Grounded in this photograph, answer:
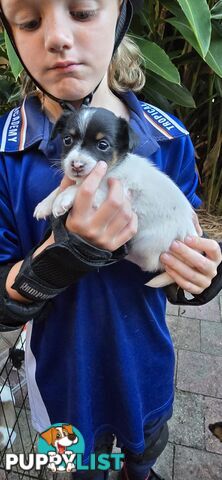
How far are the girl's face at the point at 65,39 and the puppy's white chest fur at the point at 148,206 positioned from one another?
0.66 feet

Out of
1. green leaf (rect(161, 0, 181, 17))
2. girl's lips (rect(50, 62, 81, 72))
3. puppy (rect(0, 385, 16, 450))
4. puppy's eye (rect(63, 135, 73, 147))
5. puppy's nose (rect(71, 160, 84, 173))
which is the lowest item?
puppy (rect(0, 385, 16, 450))

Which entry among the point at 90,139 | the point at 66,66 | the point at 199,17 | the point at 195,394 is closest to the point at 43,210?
the point at 90,139

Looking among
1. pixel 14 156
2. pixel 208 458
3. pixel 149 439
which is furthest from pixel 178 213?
pixel 208 458

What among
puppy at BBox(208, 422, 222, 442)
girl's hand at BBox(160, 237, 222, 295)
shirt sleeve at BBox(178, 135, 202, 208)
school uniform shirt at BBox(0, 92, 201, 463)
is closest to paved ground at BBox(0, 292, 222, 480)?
puppy at BBox(208, 422, 222, 442)

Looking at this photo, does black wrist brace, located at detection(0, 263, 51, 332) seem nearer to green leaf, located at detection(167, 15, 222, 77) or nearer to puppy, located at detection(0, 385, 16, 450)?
puppy, located at detection(0, 385, 16, 450)

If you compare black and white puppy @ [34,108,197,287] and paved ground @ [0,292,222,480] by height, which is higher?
black and white puppy @ [34,108,197,287]

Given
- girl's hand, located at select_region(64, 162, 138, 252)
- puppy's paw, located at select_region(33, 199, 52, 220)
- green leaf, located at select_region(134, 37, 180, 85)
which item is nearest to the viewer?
girl's hand, located at select_region(64, 162, 138, 252)

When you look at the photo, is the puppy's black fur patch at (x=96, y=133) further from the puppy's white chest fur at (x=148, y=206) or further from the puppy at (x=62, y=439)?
the puppy at (x=62, y=439)

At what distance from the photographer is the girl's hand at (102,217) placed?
0.75 metres

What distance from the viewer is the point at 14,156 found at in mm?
929

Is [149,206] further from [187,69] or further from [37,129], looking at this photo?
[187,69]

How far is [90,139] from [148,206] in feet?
0.67

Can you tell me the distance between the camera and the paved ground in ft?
5.14

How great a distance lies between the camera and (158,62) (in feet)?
5.61
